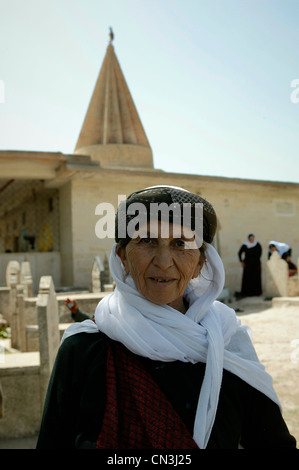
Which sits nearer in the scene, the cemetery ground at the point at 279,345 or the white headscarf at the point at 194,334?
the white headscarf at the point at 194,334

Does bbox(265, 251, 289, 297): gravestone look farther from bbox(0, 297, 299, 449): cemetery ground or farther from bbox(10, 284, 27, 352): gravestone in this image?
bbox(10, 284, 27, 352): gravestone

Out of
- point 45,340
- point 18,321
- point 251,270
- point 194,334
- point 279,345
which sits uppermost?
point 194,334

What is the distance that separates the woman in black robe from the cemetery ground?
88cm

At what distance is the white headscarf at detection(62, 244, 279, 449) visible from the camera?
4.35ft

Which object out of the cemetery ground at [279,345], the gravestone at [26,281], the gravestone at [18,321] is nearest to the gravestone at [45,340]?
the cemetery ground at [279,345]

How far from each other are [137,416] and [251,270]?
10.5 meters

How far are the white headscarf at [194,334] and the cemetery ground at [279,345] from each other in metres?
2.74

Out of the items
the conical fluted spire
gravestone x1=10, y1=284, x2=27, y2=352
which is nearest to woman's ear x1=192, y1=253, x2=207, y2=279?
gravestone x1=10, y1=284, x2=27, y2=352

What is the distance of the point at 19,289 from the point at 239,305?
5964 mm

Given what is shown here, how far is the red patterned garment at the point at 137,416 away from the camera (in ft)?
4.13

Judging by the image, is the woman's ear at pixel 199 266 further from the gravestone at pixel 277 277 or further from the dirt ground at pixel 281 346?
the gravestone at pixel 277 277

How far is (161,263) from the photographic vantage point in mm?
1420

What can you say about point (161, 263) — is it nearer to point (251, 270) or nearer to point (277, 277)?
point (277, 277)

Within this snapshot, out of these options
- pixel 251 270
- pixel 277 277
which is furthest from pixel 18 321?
pixel 251 270
